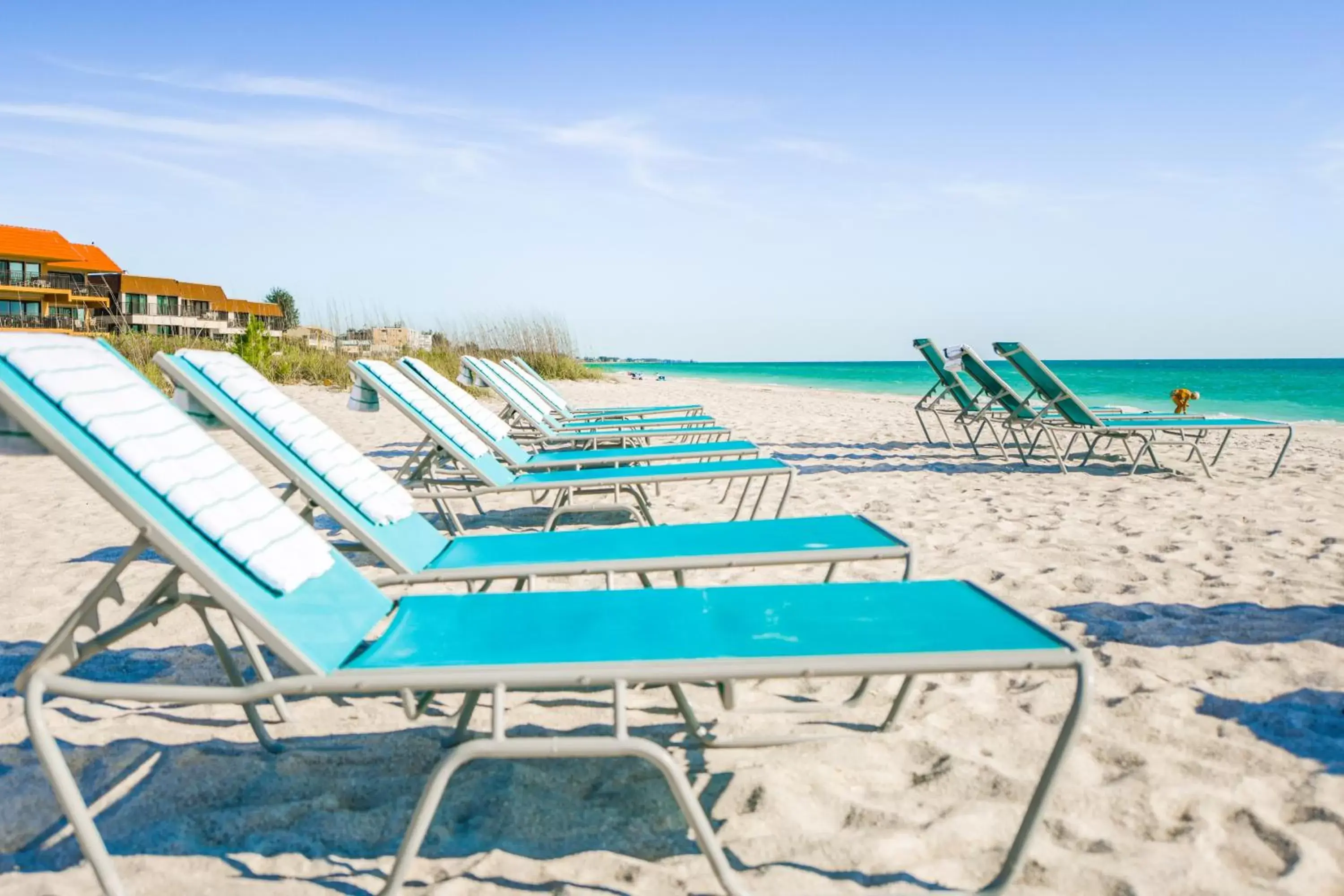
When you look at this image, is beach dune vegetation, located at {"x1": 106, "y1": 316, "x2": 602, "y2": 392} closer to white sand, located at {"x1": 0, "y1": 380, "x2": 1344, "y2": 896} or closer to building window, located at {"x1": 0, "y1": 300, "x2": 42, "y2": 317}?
white sand, located at {"x1": 0, "y1": 380, "x2": 1344, "y2": 896}

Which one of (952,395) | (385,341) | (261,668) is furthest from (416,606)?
(385,341)

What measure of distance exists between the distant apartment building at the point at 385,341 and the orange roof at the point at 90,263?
87.1 feet

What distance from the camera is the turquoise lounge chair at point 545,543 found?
2361mm

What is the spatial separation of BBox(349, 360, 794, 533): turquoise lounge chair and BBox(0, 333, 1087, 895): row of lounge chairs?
0.98 meters

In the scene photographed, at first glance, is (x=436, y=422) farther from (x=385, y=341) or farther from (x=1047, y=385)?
(x=385, y=341)

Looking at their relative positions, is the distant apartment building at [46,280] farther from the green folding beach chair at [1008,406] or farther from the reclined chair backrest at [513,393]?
the green folding beach chair at [1008,406]

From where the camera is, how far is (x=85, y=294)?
35188 mm

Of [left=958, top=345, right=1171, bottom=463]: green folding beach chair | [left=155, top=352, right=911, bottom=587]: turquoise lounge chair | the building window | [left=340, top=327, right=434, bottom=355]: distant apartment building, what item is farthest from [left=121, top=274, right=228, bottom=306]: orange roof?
[left=155, top=352, right=911, bottom=587]: turquoise lounge chair

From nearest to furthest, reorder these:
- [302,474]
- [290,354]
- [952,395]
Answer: [302,474]
[952,395]
[290,354]

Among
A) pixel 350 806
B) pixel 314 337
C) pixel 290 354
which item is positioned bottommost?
pixel 350 806

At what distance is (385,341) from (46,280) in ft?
88.2

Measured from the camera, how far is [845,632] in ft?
5.43

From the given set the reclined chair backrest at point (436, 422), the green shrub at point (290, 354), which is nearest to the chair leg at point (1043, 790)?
the reclined chair backrest at point (436, 422)

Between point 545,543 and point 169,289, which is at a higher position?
point 169,289
